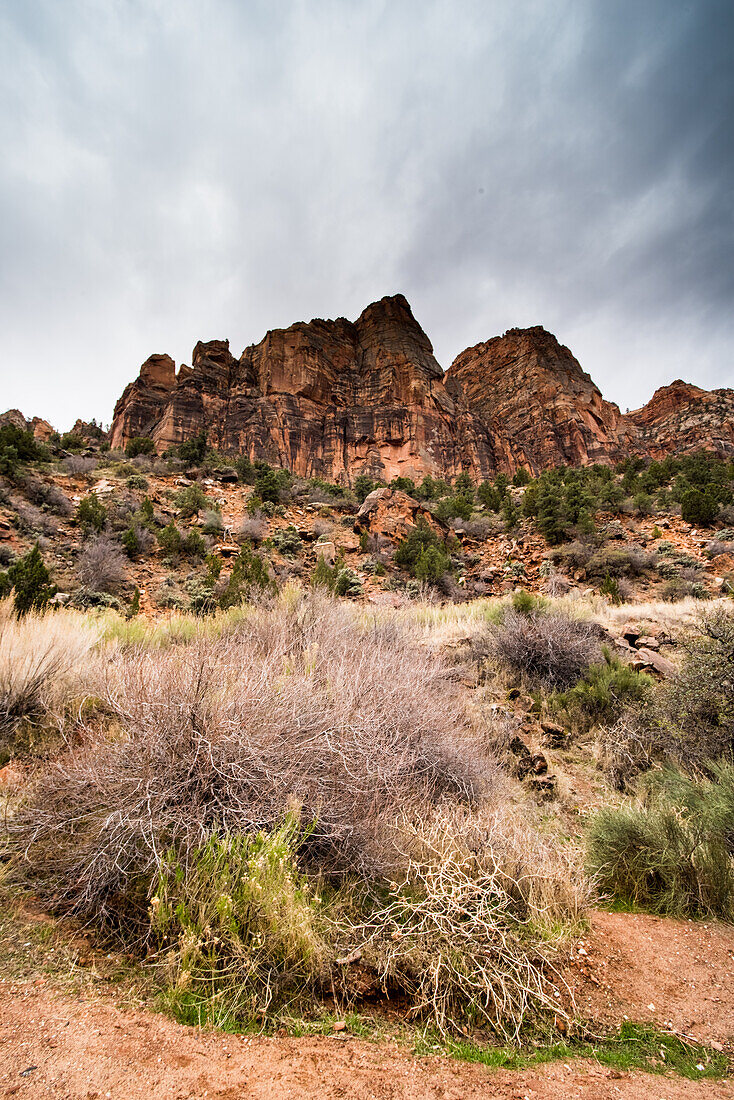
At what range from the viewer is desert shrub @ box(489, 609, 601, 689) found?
6.86 meters

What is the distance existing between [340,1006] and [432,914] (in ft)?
1.78

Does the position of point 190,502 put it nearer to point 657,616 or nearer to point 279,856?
point 657,616

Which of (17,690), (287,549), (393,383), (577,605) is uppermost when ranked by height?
(393,383)

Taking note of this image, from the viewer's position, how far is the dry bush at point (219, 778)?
234 cm

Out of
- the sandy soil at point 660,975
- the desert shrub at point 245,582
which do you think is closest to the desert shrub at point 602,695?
the sandy soil at point 660,975

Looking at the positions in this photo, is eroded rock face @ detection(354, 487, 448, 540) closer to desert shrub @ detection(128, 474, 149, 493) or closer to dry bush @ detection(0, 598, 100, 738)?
desert shrub @ detection(128, 474, 149, 493)

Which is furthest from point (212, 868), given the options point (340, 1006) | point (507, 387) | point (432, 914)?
point (507, 387)

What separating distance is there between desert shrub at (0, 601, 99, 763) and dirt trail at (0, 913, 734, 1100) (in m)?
2.39

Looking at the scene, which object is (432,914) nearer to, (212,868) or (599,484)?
(212,868)

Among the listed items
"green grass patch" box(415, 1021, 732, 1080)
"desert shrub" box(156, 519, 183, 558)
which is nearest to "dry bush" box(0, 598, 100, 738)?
"green grass patch" box(415, 1021, 732, 1080)

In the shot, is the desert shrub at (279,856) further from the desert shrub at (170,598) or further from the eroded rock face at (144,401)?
the eroded rock face at (144,401)

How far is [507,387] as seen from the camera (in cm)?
6066

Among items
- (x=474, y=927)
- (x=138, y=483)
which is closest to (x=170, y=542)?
(x=138, y=483)

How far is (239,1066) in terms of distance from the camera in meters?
1.52
